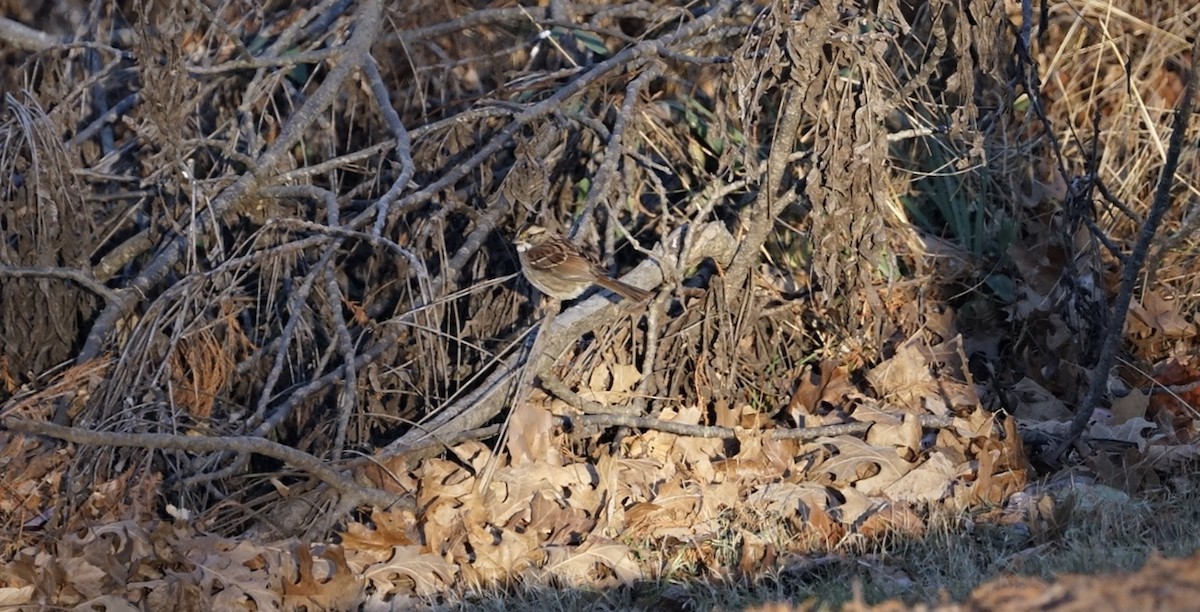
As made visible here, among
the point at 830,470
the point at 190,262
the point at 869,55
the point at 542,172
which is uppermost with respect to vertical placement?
the point at 869,55

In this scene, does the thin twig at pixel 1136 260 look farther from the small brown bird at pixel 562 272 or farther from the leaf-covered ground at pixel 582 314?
the small brown bird at pixel 562 272

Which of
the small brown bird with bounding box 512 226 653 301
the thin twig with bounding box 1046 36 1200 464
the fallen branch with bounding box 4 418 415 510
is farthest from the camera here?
the small brown bird with bounding box 512 226 653 301

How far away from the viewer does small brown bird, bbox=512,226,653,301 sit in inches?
216

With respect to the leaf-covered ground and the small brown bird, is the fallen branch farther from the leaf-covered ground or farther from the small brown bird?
the small brown bird

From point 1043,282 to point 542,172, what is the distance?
253cm

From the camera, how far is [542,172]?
5.60m

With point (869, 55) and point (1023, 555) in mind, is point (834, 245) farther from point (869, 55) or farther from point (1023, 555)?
point (1023, 555)

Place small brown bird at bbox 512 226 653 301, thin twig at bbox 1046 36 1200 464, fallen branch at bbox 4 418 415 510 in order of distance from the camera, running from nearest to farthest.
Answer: fallen branch at bbox 4 418 415 510 < thin twig at bbox 1046 36 1200 464 < small brown bird at bbox 512 226 653 301

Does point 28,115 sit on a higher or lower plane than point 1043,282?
higher

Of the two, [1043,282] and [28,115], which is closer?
[28,115]

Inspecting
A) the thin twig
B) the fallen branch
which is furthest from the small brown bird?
the thin twig

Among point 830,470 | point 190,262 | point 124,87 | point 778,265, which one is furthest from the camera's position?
point 124,87

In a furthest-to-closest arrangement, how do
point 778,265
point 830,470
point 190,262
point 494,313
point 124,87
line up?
point 124,87
point 778,265
point 494,313
point 190,262
point 830,470

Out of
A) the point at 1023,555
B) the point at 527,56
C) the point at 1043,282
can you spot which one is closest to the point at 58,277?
the point at 527,56
